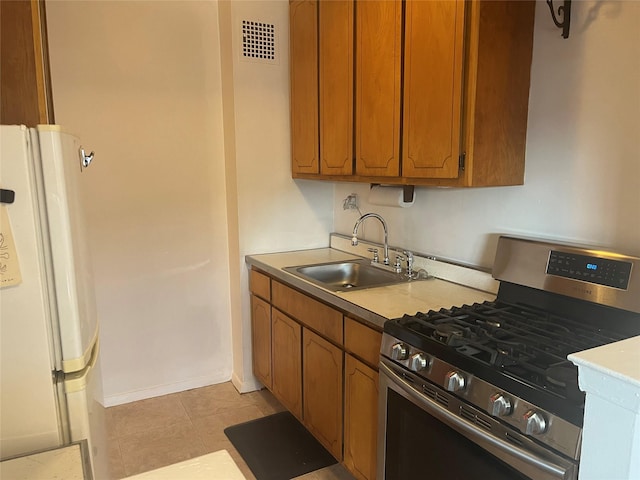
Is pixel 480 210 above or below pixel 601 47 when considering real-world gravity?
below

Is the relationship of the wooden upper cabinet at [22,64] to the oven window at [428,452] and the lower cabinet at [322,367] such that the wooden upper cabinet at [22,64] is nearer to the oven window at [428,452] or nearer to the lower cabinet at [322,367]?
the lower cabinet at [322,367]

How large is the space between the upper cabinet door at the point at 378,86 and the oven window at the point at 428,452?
1.05 m

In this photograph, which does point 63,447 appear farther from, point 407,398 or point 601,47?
point 601,47

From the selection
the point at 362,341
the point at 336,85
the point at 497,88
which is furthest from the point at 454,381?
the point at 336,85

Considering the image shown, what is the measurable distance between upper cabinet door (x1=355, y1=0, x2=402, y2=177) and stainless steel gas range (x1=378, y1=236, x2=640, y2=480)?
2.27ft

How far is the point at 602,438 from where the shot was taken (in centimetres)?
84

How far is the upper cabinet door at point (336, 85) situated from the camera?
2.43 meters

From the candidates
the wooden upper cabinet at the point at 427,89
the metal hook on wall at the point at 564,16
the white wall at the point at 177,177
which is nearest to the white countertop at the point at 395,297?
the wooden upper cabinet at the point at 427,89

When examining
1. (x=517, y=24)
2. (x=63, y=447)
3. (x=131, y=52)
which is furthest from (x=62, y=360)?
(x=131, y=52)

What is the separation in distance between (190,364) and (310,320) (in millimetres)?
1301

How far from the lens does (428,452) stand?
60.1 inches

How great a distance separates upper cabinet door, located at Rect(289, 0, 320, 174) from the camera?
2744 millimetres

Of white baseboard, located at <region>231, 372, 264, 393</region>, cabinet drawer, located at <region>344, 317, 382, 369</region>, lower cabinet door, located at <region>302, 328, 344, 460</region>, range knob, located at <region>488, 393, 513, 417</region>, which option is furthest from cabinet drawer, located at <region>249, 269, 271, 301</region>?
range knob, located at <region>488, 393, 513, 417</region>

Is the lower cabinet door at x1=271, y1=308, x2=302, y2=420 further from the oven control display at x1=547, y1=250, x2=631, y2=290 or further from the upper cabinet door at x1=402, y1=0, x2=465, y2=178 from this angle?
the oven control display at x1=547, y1=250, x2=631, y2=290
